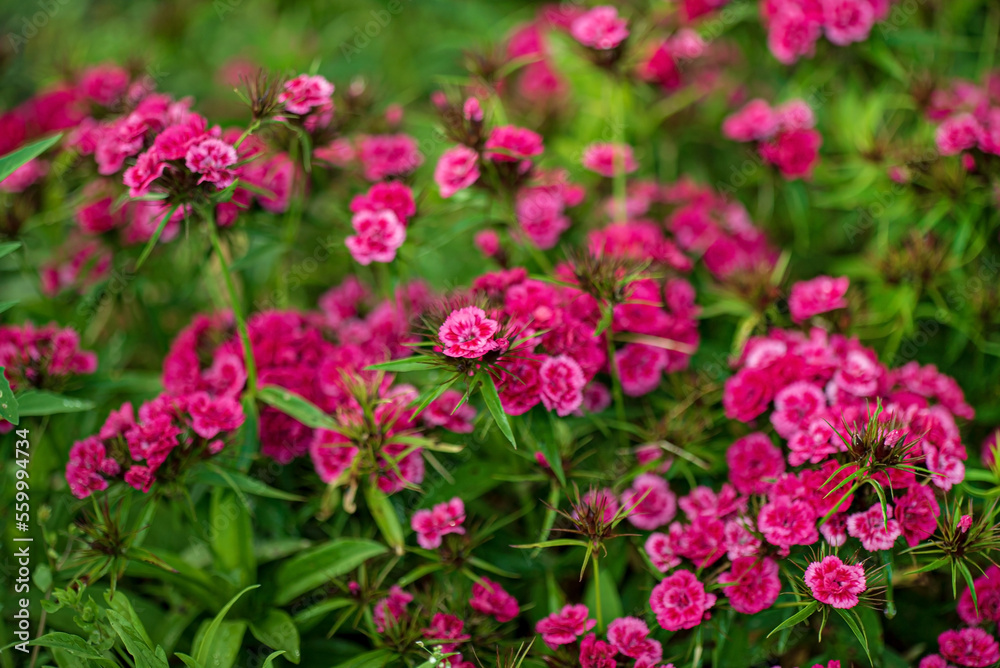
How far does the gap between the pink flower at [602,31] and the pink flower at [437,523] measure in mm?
1410

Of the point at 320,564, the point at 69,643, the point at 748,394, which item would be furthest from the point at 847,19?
the point at 69,643

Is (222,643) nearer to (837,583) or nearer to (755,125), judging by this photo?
(837,583)

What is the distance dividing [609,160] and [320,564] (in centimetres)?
149

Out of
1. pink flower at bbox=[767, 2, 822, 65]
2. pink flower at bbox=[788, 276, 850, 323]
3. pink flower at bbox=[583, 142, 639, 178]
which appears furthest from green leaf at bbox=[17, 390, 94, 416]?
pink flower at bbox=[767, 2, 822, 65]

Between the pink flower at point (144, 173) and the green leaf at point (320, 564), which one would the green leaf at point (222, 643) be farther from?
the pink flower at point (144, 173)

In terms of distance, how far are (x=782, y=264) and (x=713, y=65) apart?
1408 mm

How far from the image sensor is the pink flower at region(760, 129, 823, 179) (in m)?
2.53

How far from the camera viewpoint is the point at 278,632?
6.26 feet

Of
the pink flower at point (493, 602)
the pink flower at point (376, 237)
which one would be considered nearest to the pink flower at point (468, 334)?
the pink flower at point (376, 237)

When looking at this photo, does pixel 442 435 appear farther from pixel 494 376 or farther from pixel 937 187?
pixel 937 187

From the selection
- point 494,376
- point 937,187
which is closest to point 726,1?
point 937,187

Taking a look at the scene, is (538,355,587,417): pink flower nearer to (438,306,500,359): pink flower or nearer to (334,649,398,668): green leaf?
(438,306,500,359): pink flower

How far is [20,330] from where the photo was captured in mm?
2158

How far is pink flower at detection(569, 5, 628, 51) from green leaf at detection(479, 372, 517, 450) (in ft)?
3.99
